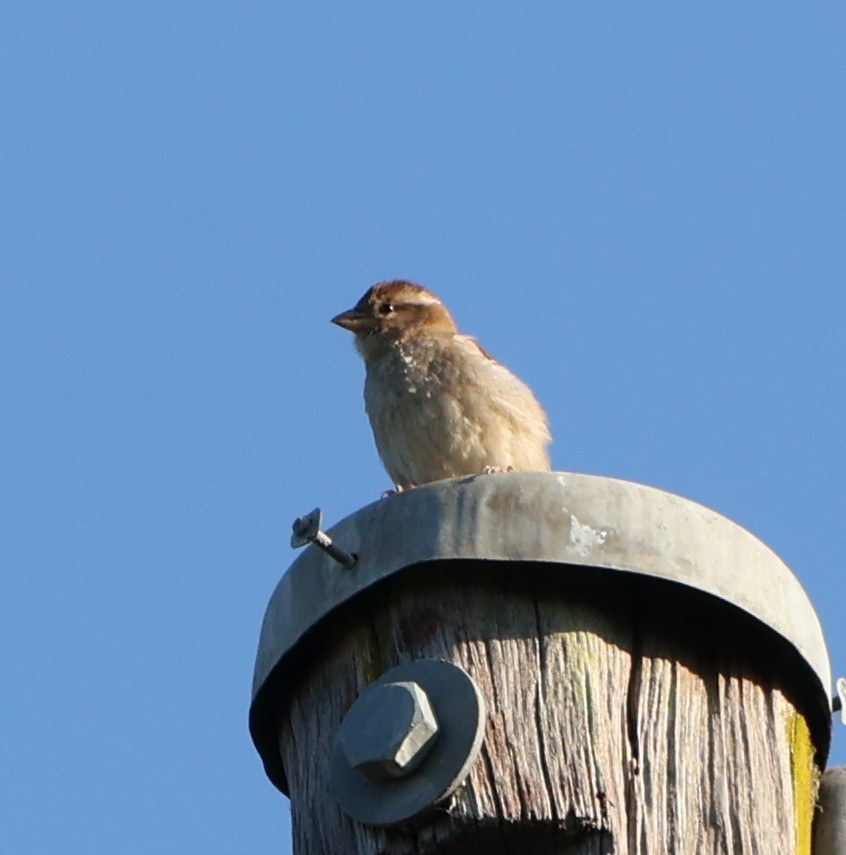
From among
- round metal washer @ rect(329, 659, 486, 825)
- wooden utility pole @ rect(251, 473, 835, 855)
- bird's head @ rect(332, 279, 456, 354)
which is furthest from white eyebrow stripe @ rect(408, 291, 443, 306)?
round metal washer @ rect(329, 659, 486, 825)

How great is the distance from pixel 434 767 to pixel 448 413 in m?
3.34

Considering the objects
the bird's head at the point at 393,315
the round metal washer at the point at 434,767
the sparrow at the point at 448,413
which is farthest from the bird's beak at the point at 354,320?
the round metal washer at the point at 434,767

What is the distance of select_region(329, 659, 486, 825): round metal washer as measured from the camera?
3494 millimetres

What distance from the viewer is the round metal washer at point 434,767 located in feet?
11.5

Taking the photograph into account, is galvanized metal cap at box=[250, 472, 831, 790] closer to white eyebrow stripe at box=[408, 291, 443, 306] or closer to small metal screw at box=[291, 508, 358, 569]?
small metal screw at box=[291, 508, 358, 569]

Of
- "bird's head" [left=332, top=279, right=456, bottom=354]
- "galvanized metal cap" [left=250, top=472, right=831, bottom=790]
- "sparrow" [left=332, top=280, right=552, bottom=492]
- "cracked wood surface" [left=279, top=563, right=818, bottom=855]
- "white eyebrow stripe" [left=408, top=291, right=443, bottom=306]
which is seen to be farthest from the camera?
"white eyebrow stripe" [left=408, top=291, right=443, bottom=306]

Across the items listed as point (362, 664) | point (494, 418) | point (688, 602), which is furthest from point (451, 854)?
point (494, 418)

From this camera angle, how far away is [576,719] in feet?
11.7

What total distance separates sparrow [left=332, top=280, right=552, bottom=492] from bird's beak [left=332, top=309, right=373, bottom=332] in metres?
0.47

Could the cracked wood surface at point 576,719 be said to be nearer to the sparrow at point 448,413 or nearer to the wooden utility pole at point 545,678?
the wooden utility pole at point 545,678

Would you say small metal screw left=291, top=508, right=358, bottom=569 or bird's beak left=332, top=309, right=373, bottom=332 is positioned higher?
bird's beak left=332, top=309, right=373, bottom=332

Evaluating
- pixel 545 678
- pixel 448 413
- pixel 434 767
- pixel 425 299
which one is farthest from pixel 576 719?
pixel 425 299

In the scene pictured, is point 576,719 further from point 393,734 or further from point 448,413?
point 448,413

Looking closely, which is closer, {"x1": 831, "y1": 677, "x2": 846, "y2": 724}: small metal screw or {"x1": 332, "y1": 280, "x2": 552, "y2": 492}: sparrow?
{"x1": 831, "y1": 677, "x2": 846, "y2": 724}: small metal screw
